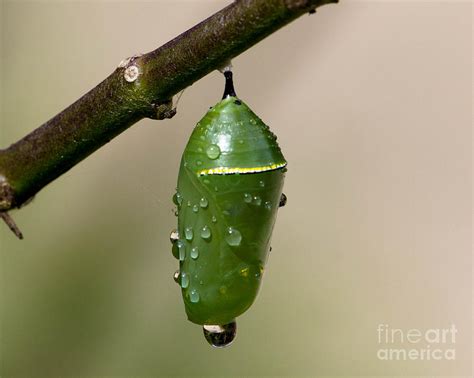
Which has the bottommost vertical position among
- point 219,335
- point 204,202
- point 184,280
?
point 219,335

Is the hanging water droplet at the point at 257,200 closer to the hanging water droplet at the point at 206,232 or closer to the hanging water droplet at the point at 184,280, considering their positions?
the hanging water droplet at the point at 206,232

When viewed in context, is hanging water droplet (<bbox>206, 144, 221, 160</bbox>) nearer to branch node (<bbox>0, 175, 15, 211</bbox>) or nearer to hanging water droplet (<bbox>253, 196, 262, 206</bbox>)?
hanging water droplet (<bbox>253, 196, 262, 206</bbox>)

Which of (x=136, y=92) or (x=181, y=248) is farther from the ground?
(x=136, y=92)

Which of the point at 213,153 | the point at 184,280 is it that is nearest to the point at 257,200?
the point at 213,153

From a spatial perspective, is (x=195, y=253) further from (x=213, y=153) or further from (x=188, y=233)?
(x=213, y=153)

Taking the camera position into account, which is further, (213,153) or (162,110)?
(213,153)

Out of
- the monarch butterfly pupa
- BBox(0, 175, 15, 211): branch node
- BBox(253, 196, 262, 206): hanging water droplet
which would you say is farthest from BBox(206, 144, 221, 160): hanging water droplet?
BBox(0, 175, 15, 211): branch node
